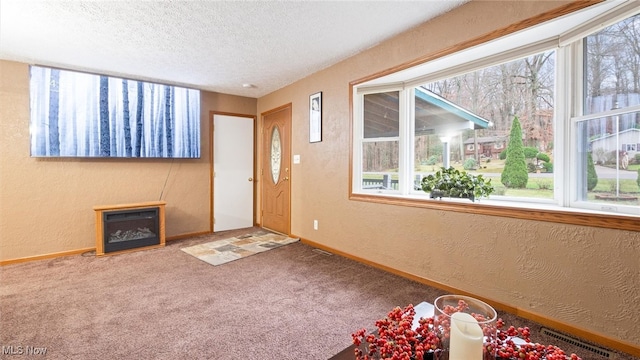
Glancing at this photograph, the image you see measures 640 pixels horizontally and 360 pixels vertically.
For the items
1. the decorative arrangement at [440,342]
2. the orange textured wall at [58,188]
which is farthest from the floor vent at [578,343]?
the orange textured wall at [58,188]

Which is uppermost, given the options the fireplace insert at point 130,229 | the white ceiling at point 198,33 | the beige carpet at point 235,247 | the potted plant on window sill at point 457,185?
the white ceiling at point 198,33

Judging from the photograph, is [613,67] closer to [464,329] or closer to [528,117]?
[528,117]

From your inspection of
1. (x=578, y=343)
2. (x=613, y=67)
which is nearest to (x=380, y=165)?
(x=613, y=67)

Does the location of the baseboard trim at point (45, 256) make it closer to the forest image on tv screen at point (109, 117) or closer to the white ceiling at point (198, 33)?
the forest image on tv screen at point (109, 117)

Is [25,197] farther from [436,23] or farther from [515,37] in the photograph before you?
[515,37]

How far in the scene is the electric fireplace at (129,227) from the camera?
3641 millimetres

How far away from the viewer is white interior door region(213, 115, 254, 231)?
16.3 ft

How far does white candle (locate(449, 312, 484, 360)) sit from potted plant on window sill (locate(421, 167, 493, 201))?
1984mm

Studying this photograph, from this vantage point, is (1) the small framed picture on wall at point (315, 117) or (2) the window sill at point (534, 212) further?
(1) the small framed picture on wall at point (315, 117)

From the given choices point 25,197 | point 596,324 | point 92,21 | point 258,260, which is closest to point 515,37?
point 596,324

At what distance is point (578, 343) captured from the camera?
1.78 meters

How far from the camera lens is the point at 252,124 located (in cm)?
533

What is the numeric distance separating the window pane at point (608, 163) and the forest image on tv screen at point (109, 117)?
463 cm

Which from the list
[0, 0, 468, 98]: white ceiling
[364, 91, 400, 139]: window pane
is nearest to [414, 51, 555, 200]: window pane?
[364, 91, 400, 139]: window pane
